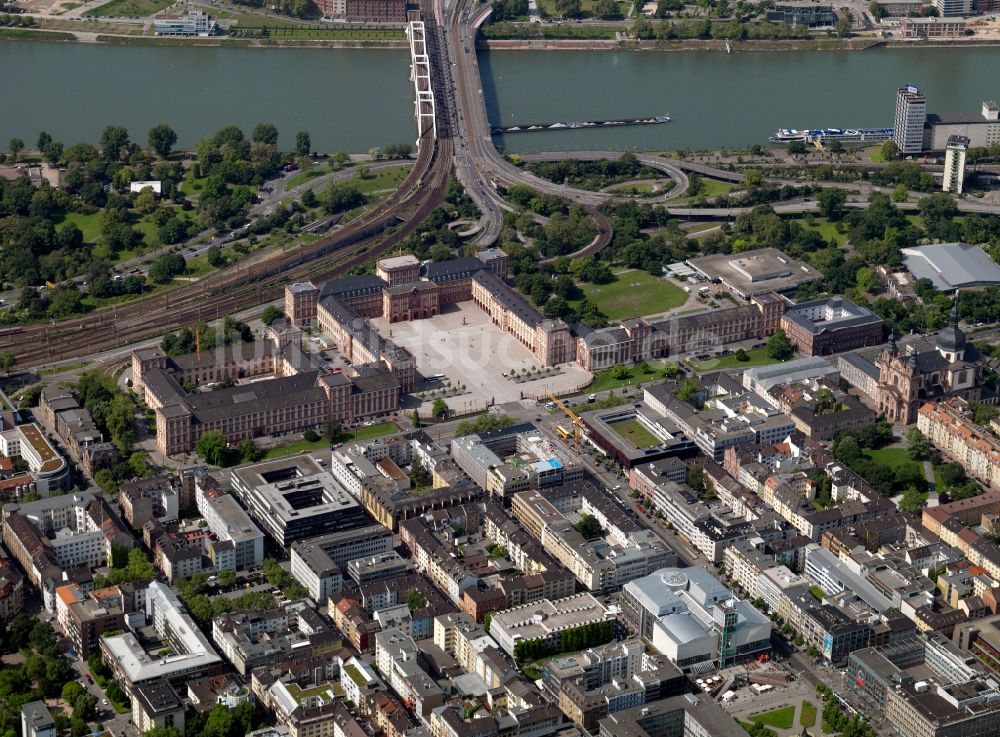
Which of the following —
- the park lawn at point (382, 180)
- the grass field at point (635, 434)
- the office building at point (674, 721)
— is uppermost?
the park lawn at point (382, 180)

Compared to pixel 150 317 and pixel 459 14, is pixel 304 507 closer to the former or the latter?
pixel 150 317

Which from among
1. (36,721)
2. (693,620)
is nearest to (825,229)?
Result: (693,620)

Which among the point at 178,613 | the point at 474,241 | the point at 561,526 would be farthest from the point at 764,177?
the point at 178,613

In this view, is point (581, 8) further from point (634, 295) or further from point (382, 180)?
point (634, 295)

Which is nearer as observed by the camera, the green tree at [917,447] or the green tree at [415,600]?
the green tree at [415,600]

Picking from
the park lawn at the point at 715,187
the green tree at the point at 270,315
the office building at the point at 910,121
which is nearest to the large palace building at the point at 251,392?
the green tree at the point at 270,315

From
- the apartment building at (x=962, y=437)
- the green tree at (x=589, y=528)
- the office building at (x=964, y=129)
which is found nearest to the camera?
the green tree at (x=589, y=528)

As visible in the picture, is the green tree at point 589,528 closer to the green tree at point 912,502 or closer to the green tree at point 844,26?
the green tree at point 912,502

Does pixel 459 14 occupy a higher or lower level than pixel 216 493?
higher
